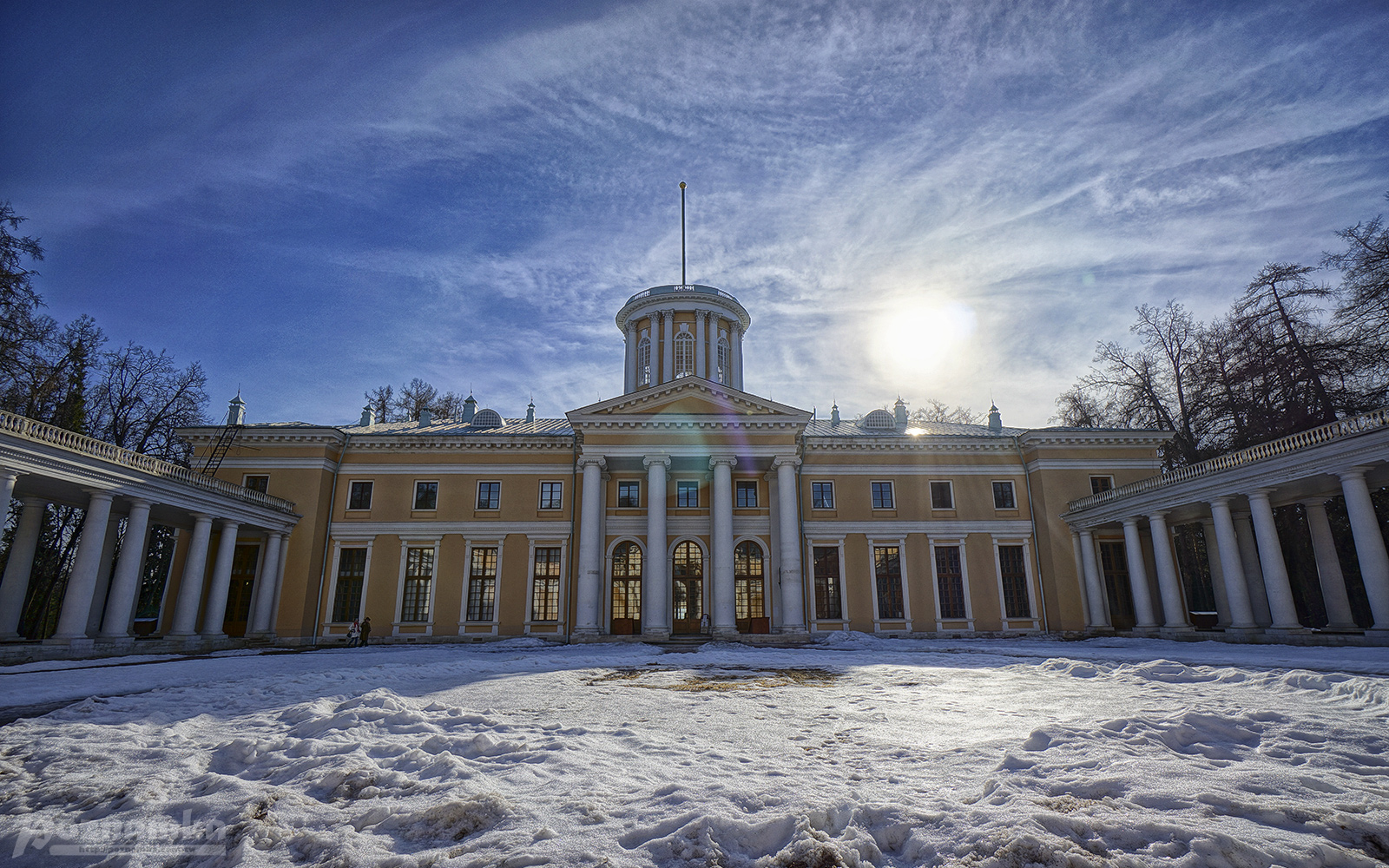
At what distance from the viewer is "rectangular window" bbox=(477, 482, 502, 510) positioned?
29016 mm

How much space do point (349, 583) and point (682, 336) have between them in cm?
1977

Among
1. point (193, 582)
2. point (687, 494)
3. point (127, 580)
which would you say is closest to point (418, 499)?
point (193, 582)

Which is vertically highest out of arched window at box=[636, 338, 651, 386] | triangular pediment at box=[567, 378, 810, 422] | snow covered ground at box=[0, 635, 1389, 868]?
arched window at box=[636, 338, 651, 386]

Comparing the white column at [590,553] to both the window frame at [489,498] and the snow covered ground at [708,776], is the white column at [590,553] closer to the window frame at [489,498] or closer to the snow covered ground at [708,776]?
the window frame at [489,498]

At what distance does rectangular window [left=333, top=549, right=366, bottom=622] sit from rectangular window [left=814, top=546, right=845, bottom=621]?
19609 millimetres

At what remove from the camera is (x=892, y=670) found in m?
13.9

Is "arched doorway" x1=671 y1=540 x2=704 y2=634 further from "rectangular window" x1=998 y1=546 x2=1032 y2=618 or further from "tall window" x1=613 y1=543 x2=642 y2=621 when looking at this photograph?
"rectangular window" x1=998 y1=546 x2=1032 y2=618

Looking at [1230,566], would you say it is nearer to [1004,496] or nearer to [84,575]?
[1004,496]

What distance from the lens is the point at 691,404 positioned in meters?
27.0

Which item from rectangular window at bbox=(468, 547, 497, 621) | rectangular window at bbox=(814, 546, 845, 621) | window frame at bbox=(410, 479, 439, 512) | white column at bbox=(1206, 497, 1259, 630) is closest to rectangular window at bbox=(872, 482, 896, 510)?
rectangular window at bbox=(814, 546, 845, 621)

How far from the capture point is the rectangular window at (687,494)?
2884 centimetres

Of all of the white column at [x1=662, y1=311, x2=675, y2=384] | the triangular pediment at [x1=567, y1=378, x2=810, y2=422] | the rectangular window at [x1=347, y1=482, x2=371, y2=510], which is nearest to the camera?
the triangular pediment at [x1=567, y1=378, x2=810, y2=422]

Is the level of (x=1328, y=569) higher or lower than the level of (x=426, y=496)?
lower

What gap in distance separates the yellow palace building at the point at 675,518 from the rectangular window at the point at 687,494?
8cm
